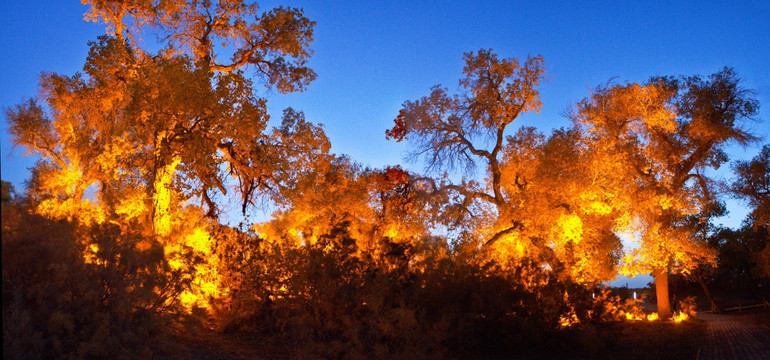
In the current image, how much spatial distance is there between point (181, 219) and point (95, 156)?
8.50 ft

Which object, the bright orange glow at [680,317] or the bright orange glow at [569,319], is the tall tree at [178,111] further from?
the bright orange glow at [680,317]

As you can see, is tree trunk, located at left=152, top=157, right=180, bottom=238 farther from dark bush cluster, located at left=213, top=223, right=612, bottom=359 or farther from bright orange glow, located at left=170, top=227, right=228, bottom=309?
dark bush cluster, located at left=213, top=223, right=612, bottom=359

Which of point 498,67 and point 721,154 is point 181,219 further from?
point 721,154

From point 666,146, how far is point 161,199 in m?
18.5

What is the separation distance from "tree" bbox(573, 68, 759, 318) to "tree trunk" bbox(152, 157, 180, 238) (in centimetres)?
1394

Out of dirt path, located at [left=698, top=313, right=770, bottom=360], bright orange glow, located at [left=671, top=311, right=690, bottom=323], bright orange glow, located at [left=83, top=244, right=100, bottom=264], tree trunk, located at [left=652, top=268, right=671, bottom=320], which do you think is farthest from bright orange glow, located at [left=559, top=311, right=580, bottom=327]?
bright orange glow, located at [left=671, top=311, right=690, bottom=323]

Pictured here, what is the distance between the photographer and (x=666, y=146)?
Answer: 21.9 m

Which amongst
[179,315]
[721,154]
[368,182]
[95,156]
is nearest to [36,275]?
[179,315]

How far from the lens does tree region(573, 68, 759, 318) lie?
65.0 ft

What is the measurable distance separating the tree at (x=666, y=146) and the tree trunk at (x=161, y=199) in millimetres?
13942

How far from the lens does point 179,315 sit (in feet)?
25.7

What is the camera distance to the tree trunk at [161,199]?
40.1 feet

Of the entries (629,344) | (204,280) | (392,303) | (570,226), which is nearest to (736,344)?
(629,344)

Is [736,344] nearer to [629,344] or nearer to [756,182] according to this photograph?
[629,344]
